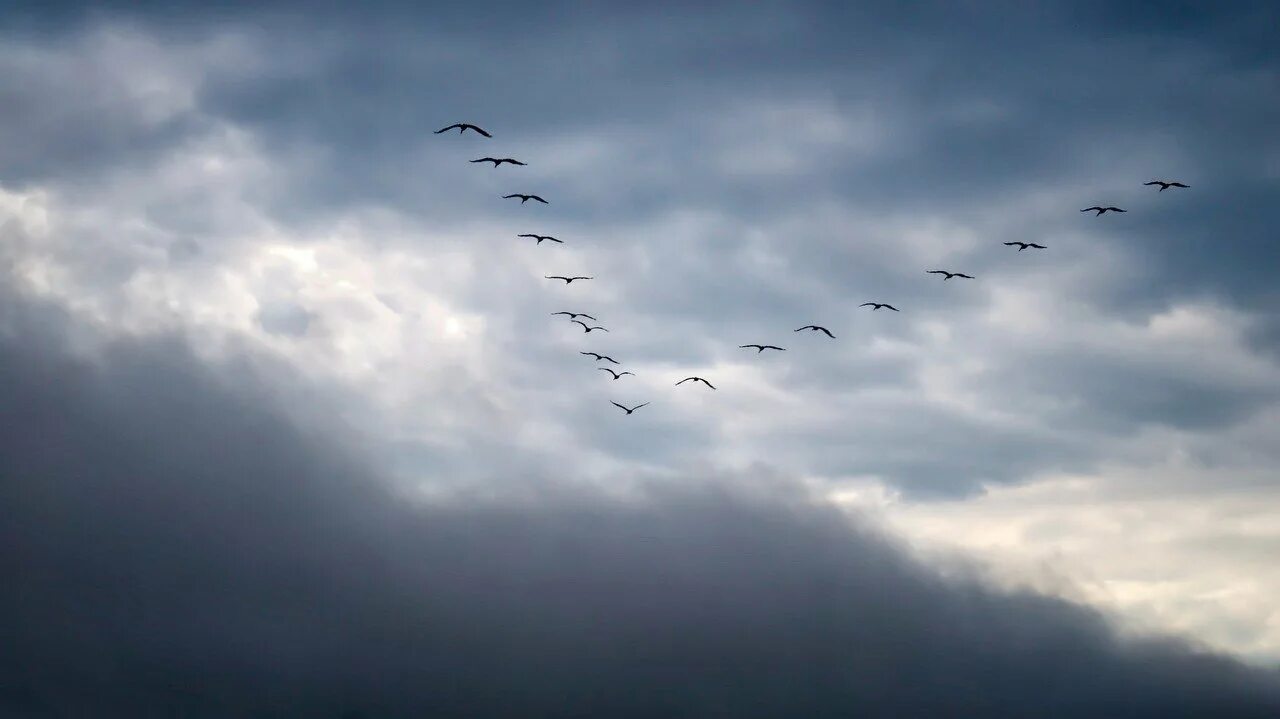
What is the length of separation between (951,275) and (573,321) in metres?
70.2

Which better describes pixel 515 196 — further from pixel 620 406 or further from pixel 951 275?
pixel 951 275

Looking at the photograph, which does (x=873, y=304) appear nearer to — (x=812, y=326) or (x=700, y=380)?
(x=812, y=326)

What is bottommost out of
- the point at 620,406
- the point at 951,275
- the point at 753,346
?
the point at 620,406

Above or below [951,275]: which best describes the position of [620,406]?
below

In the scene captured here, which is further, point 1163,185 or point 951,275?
point 951,275

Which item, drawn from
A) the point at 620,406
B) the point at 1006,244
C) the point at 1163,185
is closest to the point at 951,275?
the point at 1006,244

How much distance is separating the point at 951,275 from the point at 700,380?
50200 millimetres

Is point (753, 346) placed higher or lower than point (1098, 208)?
lower

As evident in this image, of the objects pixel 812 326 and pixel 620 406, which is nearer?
pixel 812 326

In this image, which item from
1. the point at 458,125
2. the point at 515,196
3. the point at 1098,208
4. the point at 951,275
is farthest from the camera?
the point at 951,275

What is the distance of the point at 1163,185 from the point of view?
16138 cm

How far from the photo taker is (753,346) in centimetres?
19038

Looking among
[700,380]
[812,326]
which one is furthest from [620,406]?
[812,326]

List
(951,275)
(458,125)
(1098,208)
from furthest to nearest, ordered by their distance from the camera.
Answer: (951,275), (1098,208), (458,125)
